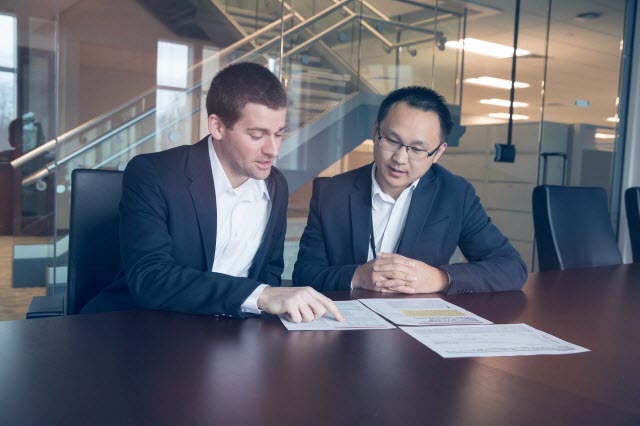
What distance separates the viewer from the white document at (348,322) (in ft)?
3.60

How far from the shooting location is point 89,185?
1609 millimetres

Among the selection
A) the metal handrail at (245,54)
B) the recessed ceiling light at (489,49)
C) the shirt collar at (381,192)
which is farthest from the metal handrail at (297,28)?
the recessed ceiling light at (489,49)

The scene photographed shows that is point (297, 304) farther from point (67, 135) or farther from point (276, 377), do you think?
point (67, 135)

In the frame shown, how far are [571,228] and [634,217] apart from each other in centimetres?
90

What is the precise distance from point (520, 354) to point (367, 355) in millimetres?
286

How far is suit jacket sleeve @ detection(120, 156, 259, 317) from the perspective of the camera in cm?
116

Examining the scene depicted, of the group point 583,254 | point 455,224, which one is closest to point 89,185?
point 455,224

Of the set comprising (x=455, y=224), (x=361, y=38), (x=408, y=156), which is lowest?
(x=455, y=224)

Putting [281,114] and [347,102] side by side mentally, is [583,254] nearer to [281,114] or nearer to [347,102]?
[281,114]

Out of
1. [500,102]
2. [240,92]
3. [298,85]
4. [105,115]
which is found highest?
[500,102]

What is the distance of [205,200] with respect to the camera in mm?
1493

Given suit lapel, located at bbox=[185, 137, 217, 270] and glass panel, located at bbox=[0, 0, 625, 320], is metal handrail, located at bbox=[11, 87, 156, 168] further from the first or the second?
suit lapel, located at bbox=[185, 137, 217, 270]

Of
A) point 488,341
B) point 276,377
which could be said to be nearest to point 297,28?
point 488,341

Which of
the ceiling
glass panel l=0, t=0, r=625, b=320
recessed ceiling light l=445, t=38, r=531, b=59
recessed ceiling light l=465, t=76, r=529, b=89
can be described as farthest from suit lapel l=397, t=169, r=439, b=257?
recessed ceiling light l=445, t=38, r=531, b=59
